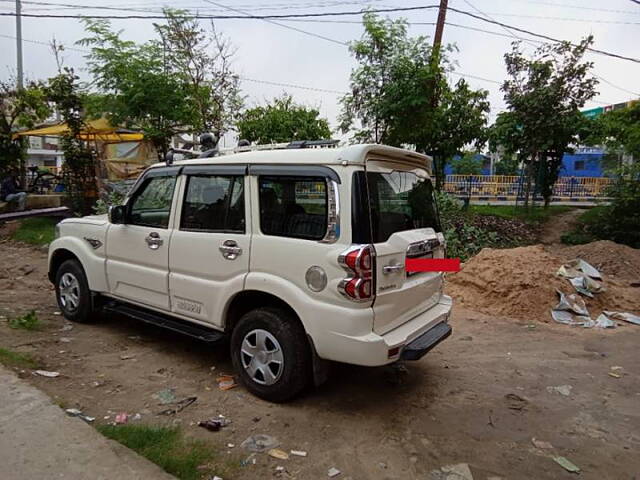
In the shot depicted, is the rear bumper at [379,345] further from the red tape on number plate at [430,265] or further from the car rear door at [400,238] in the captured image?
the red tape on number plate at [430,265]

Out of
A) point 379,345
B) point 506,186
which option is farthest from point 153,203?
point 506,186

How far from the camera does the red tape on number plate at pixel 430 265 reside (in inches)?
135

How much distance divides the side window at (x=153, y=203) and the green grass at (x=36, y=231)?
6.96 metres

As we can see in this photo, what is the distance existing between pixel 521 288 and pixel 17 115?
1267 centimetres

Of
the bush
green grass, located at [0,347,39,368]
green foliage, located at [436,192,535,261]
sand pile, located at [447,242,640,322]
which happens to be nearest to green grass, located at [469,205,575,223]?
green foliage, located at [436,192,535,261]

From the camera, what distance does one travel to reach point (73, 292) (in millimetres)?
5074

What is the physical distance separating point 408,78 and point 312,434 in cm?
905

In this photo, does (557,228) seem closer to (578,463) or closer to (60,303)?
(578,463)

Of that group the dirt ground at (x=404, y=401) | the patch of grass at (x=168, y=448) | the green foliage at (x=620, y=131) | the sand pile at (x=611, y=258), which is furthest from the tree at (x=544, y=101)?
the patch of grass at (x=168, y=448)

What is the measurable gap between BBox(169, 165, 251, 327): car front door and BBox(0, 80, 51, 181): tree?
991 centimetres

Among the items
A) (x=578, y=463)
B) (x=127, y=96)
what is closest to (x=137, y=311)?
(x=578, y=463)

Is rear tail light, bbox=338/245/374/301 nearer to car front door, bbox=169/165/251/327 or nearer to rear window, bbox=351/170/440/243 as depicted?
rear window, bbox=351/170/440/243

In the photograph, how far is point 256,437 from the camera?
3.03m

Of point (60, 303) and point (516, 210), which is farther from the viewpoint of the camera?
point (516, 210)
